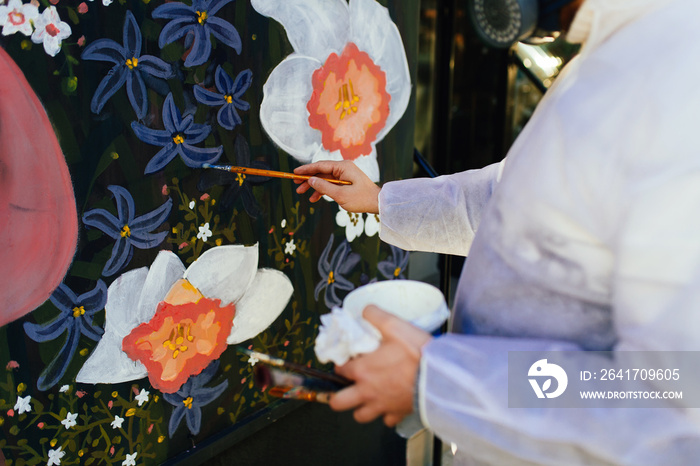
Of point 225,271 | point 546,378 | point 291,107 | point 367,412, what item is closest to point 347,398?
point 367,412

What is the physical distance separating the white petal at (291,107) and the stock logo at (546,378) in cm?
99

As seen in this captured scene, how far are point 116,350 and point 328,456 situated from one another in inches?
39.9

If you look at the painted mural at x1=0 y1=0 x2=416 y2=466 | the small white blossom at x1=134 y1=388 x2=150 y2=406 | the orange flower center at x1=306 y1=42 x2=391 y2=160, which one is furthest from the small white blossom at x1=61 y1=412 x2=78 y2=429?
the orange flower center at x1=306 y1=42 x2=391 y2=160

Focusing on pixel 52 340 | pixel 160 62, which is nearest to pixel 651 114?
pixel 160 62

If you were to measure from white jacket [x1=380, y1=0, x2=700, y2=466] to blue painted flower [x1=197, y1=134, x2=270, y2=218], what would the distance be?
0.72 m

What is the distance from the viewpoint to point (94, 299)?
1.16m

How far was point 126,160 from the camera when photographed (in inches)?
46.1

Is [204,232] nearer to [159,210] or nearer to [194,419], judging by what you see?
[159,210]

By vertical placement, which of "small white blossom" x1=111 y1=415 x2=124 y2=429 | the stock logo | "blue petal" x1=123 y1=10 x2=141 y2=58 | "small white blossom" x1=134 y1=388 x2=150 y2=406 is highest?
"blue petal" x1=123 y1=10 x2=141 y2=58

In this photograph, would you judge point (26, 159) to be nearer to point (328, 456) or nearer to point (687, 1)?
point (687, 1)

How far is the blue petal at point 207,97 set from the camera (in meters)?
1.28

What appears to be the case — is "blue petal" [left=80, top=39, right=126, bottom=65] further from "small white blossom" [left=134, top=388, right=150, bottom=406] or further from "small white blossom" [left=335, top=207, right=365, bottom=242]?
"small white blossom" [left=335, top=207, right=365, bottom=242]

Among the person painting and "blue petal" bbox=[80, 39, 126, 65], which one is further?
"blue petal" bbox=[80, 39, 126, 65]

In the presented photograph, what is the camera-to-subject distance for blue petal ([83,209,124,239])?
1.12m
